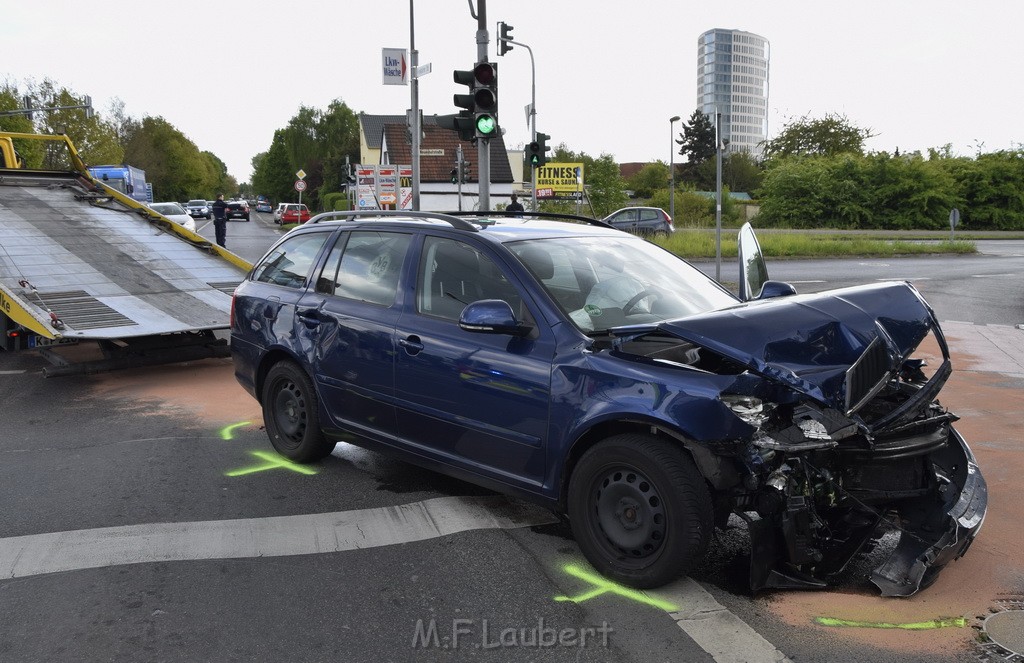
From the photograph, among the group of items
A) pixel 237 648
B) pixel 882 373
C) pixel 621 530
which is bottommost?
pixel 237 648

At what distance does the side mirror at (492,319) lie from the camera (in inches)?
166

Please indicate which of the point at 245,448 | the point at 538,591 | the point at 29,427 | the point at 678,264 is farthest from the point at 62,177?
the point at 538,591

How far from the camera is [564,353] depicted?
4160 mm

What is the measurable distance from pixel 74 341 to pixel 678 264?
19.7 feet

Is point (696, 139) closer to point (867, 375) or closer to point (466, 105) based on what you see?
point (466, 105)

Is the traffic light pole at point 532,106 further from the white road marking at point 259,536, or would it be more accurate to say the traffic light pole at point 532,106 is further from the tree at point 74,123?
the tree at point 74,123

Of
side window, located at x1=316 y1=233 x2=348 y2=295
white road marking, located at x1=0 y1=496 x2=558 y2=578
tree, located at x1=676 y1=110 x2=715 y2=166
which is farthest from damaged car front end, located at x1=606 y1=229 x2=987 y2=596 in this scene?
tree, located at x1=676 y1=110 x2=715 y2=166

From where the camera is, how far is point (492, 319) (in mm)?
4219

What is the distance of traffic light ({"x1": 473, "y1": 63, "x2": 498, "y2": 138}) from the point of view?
40.1 feet

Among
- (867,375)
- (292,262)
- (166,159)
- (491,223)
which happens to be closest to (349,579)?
(491,223)

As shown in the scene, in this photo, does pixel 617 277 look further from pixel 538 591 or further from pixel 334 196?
pixel 334 196

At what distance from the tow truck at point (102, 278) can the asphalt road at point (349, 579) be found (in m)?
2.30

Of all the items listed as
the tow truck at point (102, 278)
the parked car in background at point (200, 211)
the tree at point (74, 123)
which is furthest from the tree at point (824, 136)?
the tow truck at point (102, 278)

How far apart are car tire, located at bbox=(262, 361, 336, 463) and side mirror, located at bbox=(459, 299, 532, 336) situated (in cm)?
182
